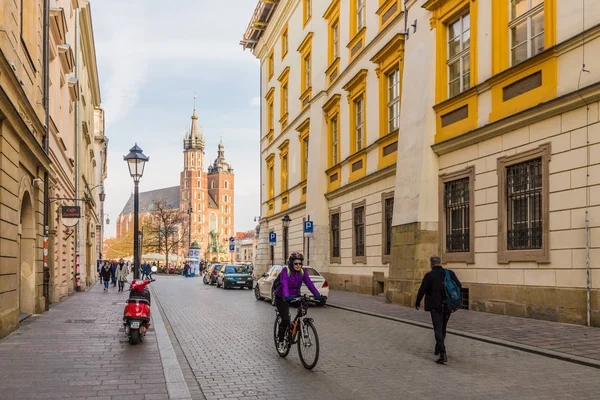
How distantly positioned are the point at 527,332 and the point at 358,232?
44.6 feet

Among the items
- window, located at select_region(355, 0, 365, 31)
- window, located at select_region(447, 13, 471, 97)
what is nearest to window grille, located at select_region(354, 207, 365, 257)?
window, located at select_region(355, 0, 365, 31)

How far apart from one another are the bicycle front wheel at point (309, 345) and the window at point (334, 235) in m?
18.1

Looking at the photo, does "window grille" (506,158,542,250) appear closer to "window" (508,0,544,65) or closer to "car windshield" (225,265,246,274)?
"window" (508,0,544,65)

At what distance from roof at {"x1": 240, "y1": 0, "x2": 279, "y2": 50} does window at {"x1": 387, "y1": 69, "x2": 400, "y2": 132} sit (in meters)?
18.2

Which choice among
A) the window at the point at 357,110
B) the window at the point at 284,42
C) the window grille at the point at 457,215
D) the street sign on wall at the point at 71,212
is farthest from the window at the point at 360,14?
the street sign on wall at the point at 71,212

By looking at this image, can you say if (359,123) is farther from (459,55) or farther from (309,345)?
(309,345)

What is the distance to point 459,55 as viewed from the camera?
17375 mm

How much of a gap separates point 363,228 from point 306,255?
5.84 meters

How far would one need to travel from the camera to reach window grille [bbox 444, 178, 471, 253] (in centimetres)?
1664

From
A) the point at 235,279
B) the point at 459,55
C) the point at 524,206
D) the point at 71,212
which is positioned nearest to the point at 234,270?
the point at 235,279

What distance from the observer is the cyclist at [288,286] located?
945cm

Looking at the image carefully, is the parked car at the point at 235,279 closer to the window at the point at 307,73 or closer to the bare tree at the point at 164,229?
the window at the point at 307,73

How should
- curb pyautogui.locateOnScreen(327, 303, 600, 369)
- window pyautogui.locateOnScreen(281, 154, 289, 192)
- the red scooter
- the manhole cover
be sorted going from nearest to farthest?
curb pyautogui.locateOnScreen(327, 303, 600, 369), the red scooter, the manhole cover, window pyautogui.locateOnScreen(281, 154, 289, 192)

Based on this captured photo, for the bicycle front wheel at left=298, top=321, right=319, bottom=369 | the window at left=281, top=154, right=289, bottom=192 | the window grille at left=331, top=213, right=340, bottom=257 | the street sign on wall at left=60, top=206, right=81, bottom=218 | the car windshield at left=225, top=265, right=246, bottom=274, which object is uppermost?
the window at left=281, top=154, right=289, bottom=192
